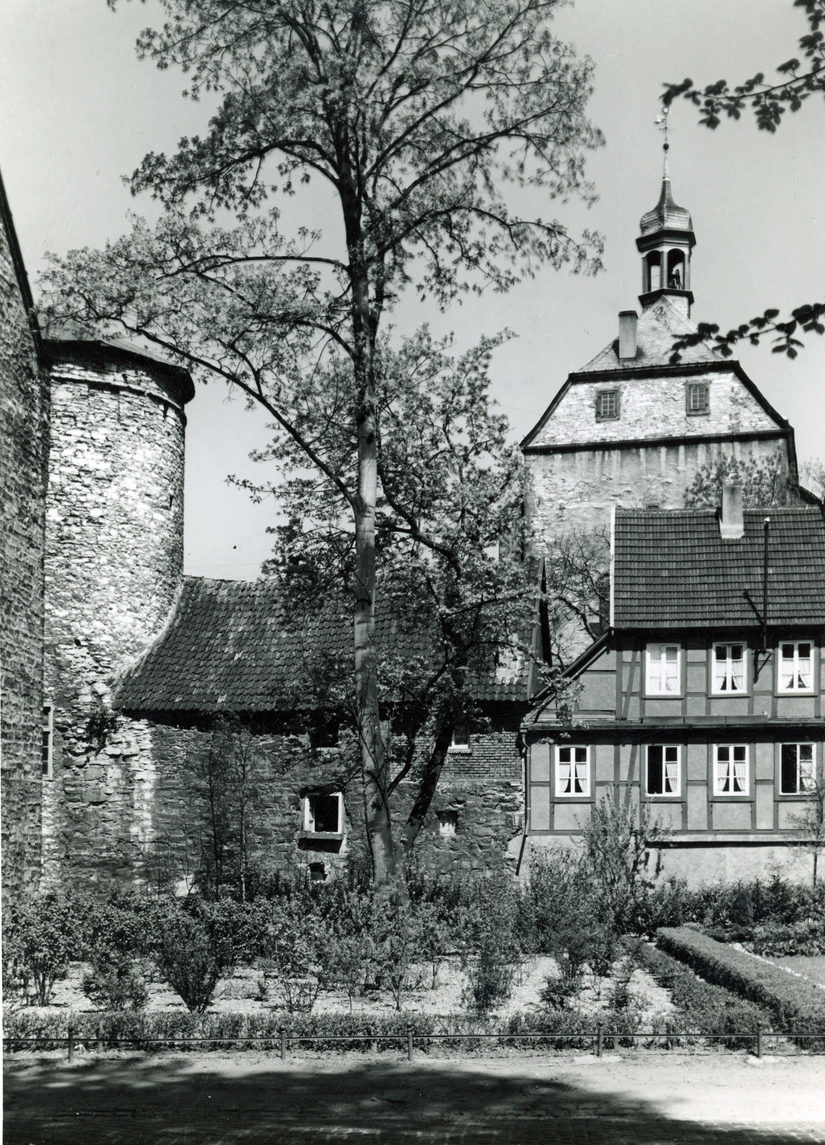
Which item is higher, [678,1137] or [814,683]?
[814,683]

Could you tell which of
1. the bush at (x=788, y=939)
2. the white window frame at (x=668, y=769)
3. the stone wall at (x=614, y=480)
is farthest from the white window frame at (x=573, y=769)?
the stone wall at (x=614, y=480)

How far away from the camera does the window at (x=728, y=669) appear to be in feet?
86.4

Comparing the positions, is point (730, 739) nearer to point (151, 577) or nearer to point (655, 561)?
point (655, 561)

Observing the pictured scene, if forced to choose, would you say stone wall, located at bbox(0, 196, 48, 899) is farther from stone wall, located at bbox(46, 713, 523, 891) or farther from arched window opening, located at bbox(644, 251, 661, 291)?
arched window opening, located at bbox(644, 251, 661, 291)

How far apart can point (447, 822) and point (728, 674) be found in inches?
273

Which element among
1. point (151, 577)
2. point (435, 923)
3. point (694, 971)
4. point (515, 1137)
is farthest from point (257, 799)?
point (515, 1137)

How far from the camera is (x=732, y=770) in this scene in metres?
25.8

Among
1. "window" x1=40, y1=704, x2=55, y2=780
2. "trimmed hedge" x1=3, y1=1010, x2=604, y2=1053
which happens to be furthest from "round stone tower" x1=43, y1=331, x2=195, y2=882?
"trimmed hedge" x1=3, y1=1010, x2=604, y2=1053

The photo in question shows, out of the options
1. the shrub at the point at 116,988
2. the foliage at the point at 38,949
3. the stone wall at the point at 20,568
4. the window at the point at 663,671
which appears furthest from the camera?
the window at the point at 663,671

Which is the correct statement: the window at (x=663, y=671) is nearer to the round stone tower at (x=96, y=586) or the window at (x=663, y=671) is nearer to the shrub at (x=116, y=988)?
the round stone tower at (x=96, y=586)

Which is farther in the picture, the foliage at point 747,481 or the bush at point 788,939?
the foliage at point 747,481

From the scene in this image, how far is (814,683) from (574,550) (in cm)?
1503

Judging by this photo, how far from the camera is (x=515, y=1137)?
8.85 meters

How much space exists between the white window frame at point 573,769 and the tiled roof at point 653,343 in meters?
19.1
